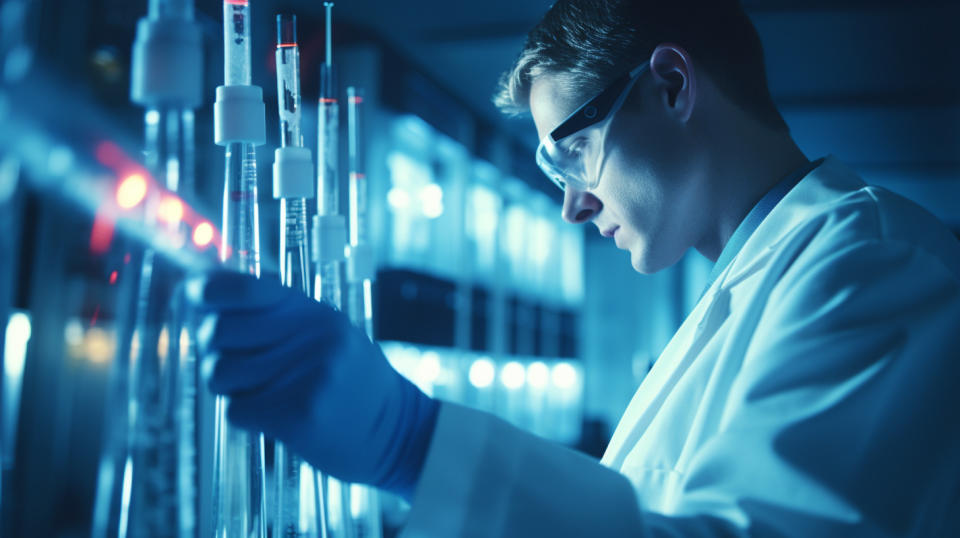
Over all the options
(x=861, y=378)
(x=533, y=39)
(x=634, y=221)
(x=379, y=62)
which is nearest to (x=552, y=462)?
(x=861, y=378)

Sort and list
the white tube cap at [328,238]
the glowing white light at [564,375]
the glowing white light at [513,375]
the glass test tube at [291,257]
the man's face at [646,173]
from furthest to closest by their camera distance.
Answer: the glowing white light at [564,375] < the glowing white light at [513,375] < the man's face at [646,173] < the white tube cap at [328,238] < the glass test tube at [291,257]

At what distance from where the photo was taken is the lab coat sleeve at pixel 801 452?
0.75 metres

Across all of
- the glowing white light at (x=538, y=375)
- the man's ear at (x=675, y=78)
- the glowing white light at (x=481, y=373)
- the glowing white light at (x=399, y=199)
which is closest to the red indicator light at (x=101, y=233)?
the man's ear at (x=675, y=78)

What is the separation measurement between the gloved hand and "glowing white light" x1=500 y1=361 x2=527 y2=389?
20.4 ft

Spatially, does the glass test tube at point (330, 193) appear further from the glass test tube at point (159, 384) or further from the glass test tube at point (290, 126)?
the glass test tube at point (159, 384)

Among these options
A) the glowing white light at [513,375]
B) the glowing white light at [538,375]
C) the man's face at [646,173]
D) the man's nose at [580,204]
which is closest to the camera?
the man's face at [646,173]

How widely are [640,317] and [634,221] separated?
394 inches

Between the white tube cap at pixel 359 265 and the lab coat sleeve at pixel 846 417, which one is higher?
the white tube cap at pixel 359 265

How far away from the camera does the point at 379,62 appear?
15.3 ft

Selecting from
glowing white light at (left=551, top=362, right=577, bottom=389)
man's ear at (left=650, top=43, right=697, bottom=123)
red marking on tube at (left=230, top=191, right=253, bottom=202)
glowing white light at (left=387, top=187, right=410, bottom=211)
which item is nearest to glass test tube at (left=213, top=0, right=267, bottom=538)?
red marking on tube at (left=230, top=191, right=253, bottom=202)

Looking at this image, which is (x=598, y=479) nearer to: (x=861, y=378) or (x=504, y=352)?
(x=861, y=378)

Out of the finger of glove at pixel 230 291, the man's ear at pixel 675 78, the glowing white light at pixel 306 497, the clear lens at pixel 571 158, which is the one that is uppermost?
the man's ear at pixel 675 78

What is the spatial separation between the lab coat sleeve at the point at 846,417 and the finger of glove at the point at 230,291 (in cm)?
45

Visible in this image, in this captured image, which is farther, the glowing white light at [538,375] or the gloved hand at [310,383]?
the glowing white light at [538,375]
